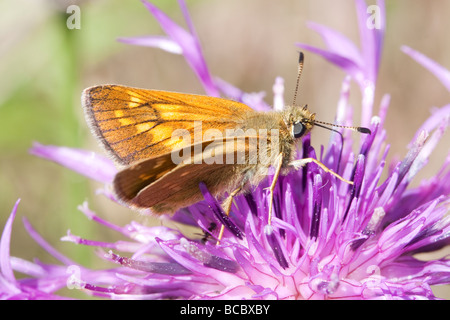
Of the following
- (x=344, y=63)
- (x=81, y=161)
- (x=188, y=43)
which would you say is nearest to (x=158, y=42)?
(x=188, y=43)

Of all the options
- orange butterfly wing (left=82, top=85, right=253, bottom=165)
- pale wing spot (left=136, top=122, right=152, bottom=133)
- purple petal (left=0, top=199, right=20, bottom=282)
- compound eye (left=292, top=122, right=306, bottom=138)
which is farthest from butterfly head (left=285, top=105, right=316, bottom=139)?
purple petal (left=0, top=199, right=20, bottom=282)

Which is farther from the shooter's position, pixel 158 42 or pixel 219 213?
pixel 158 42

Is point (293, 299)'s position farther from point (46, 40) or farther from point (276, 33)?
point (276, 33)

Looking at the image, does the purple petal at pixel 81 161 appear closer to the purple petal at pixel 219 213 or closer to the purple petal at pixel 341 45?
the purple petal at pixel 219 213

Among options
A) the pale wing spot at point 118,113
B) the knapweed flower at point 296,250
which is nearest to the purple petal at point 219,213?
the knapweed flower at point 296,250

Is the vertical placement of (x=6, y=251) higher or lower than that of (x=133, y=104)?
lower

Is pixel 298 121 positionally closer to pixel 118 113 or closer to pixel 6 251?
pixel 118 113
